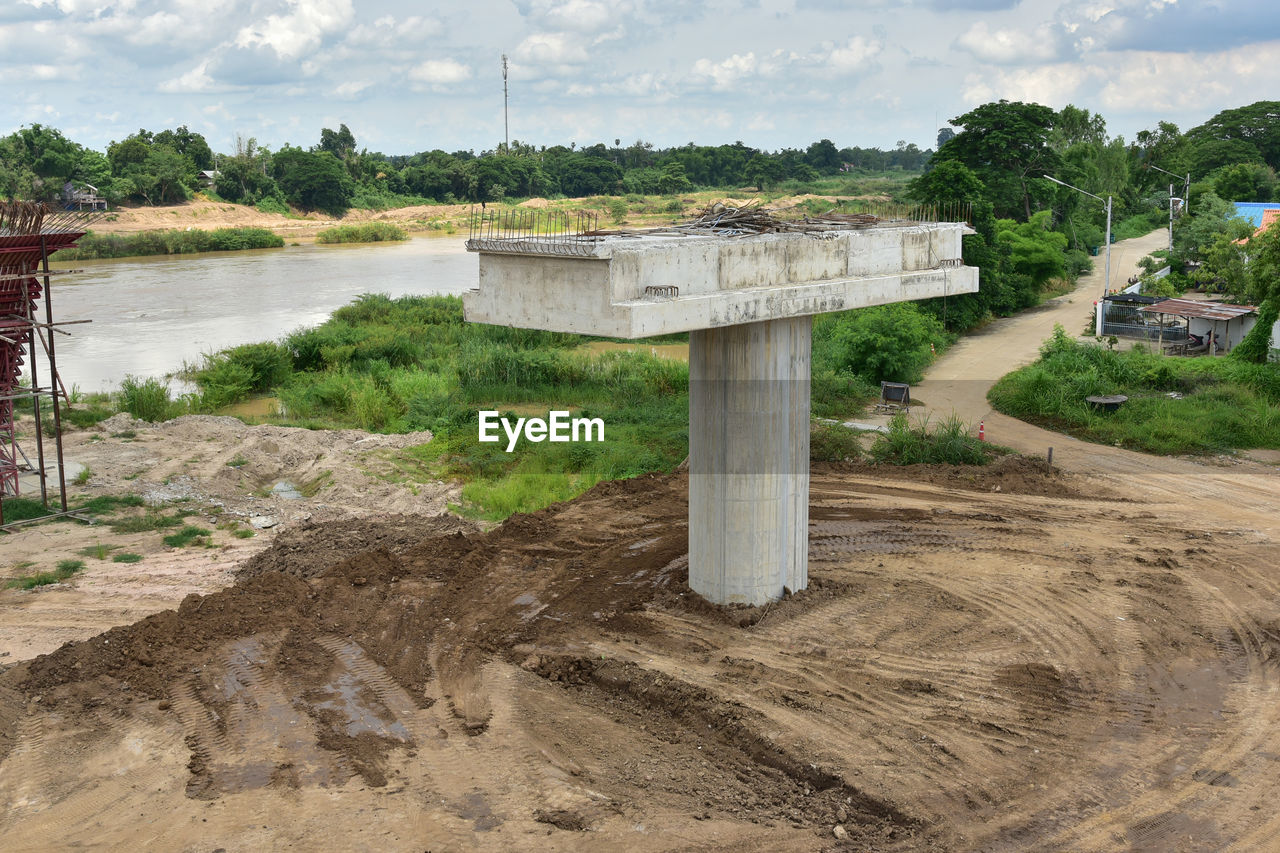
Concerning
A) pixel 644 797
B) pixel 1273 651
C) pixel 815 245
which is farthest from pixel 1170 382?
pixel 644 797

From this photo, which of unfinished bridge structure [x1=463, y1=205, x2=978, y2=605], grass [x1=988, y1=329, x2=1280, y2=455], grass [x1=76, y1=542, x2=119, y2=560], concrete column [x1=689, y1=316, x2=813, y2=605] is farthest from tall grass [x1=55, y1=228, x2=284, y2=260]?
concrete column [x1=689, y1=316, x2=813, y2=605]

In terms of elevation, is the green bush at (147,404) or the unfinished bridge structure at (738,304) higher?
the unfinished bridge structure at (738,304)

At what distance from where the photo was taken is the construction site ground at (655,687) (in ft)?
30.8

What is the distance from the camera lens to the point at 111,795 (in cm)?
979

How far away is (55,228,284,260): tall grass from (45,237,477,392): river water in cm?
101

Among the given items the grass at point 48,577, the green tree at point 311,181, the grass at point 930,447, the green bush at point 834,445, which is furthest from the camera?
the green tree at point 311,181

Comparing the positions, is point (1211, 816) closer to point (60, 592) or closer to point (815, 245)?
point (815, 245)

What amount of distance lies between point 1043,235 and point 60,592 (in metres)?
37.9

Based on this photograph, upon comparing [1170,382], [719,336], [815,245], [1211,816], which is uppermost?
[815,245]

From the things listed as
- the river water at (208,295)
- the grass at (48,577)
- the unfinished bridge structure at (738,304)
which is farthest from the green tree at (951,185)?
the grass at (48,577)

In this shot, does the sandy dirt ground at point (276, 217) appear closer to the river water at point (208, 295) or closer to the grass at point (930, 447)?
the river water at point (208, 295)

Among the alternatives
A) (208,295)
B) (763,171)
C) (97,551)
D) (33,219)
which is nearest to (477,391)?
(33,219)

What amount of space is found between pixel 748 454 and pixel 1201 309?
22.2 metres

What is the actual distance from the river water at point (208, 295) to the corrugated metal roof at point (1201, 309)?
29.1 m
